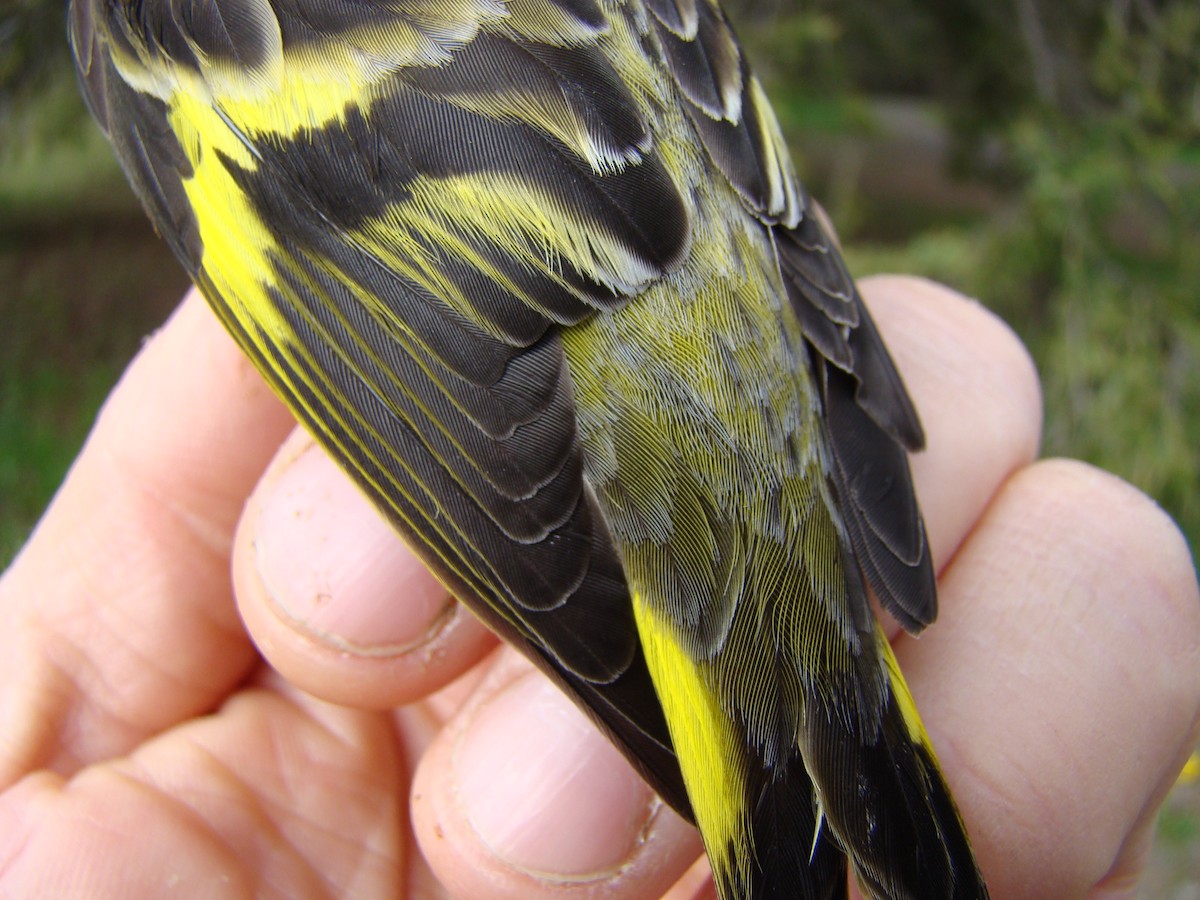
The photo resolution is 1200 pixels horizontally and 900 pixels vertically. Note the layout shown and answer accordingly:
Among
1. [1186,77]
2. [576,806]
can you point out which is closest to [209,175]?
[576,806]

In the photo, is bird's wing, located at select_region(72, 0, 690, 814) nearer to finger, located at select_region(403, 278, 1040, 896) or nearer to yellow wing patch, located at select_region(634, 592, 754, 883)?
yellow wing patch, located at select_region(634, 592, 754, 883)

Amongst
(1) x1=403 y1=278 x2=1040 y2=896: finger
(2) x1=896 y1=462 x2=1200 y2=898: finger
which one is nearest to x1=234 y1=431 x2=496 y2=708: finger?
(1) x1=403 y1=278 x2=1040 y2=896: finger

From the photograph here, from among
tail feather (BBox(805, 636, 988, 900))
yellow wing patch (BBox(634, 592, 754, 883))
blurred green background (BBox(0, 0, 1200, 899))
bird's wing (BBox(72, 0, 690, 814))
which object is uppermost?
bird's wing (BBox(72, 0, 690, 814))

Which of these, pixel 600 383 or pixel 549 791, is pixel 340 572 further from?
pixel 600 383

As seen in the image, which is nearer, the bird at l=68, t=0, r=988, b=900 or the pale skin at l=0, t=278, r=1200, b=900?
the bird at l=68, t=0, r=988, b=900

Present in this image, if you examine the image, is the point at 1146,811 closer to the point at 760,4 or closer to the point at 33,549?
the point at 33,549

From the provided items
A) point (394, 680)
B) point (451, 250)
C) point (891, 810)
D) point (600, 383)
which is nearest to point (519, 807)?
point (394, 680)

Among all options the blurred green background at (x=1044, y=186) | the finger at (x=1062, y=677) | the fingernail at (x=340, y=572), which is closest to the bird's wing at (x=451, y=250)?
the fingernail at (x=340, y=572)
